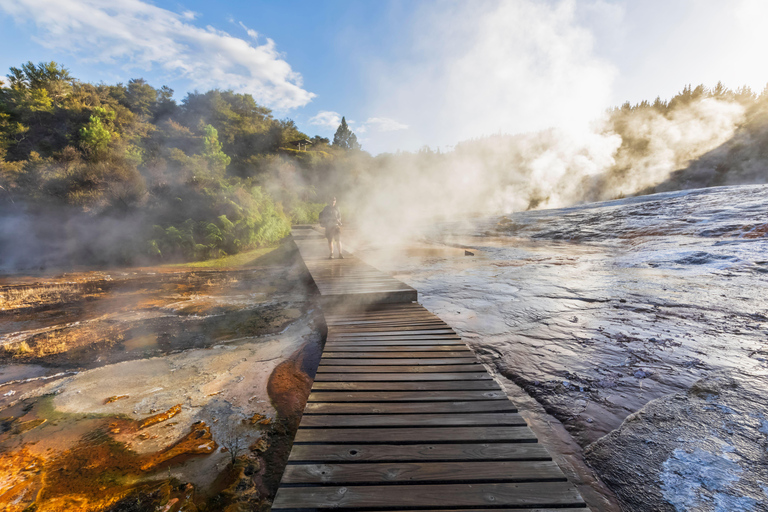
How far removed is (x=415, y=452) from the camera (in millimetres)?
1783

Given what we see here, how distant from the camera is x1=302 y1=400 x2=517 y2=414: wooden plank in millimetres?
2162

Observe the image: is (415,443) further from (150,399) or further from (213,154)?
(213,154)

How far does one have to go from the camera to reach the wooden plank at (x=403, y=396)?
7.56 ft

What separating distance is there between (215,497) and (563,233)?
17508 mm

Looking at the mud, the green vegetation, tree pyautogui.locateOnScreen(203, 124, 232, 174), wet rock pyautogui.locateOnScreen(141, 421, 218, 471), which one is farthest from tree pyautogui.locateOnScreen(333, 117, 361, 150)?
wet rock pyautogui.locateOnScreen(141, 421, 218, 471)

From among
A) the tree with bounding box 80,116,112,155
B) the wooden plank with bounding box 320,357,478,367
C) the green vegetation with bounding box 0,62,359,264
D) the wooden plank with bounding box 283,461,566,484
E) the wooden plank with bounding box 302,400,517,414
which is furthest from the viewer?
the tree with bounding box 80,116,112,155

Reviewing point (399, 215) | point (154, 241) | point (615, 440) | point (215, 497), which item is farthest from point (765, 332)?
point (399, 215)

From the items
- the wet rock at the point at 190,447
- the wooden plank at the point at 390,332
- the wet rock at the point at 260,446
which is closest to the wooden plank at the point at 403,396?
the wet rock at the point at 260,446

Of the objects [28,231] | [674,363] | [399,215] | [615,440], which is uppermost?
[399,215]

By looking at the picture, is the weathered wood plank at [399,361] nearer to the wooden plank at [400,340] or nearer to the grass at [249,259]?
the wooden plank at [400,340]

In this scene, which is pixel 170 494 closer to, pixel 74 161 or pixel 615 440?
pixel 615 440

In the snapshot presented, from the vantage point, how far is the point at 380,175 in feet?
118

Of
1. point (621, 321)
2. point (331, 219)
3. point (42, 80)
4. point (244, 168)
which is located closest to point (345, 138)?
point (244, 168)

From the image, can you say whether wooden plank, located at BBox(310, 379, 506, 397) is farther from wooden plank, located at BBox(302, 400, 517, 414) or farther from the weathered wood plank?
the weathered wood plank
